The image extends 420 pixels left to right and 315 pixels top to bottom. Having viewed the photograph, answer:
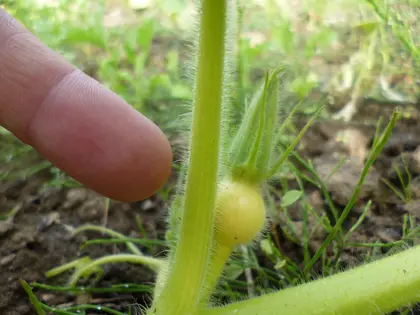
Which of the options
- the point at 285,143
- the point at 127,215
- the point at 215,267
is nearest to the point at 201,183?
the point at 215,267

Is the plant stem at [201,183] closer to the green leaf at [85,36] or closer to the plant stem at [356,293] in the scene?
the plant stem at [356,293]

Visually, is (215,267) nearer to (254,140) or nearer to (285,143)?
(254,140)

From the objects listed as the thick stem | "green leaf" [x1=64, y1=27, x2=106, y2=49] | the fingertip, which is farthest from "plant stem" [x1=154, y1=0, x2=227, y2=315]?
"green leaf" [x1=64, y1=27, x2=106, y2=49]

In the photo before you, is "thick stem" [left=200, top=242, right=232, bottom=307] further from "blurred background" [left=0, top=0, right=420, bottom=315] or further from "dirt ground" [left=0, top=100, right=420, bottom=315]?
"dirt ground" [left=0, top=100, right=420, bottom=315]

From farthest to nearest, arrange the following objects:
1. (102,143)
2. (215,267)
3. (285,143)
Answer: (285,143), (102,143), (215,267)

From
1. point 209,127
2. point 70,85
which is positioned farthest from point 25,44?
point 209,127
